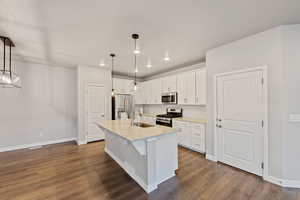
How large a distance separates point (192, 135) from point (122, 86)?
3.36m

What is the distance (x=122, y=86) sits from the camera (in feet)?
18.8

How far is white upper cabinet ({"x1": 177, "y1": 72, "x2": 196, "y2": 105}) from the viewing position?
167 inches

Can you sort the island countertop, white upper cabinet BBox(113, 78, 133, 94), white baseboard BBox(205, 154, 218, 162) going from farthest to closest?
1. white upper cabinet BBox(113, 78, 133, 94)
2. white baseboard BBox(205, 154, 218, 162)
3. the island countertop

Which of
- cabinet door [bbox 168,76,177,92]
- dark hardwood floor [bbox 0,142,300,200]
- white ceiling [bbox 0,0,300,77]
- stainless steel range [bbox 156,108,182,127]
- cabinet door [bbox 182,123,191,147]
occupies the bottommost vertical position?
dark hardwood floor [bbox 0,142,300,200]

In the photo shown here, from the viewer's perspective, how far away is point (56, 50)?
3.43 m

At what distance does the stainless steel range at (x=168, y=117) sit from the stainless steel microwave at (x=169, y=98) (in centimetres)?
44

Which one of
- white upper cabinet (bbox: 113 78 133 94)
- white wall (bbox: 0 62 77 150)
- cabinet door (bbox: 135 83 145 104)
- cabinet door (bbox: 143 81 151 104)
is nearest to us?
white wall (bbox: 0 62 77 150)

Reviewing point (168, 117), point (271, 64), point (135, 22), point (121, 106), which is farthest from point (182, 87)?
point (135, 22)

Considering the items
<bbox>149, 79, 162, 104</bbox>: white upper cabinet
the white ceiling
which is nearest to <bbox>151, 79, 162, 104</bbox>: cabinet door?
<bbox>149, 79, 162, 104</bbox>: white upper cabinet

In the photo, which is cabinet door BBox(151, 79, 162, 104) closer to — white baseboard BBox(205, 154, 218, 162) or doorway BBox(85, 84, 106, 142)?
doorway BBox(85, 84, 106, 142)

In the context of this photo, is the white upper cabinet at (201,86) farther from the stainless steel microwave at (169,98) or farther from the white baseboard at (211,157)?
the white baseboard at (211,157)

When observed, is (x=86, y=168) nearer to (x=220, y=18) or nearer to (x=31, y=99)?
(x=31, y=99)

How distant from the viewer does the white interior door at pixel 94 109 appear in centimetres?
485

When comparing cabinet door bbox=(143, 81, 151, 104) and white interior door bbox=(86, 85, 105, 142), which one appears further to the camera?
cabinet door bbox=(143, 81, 151, 104)
